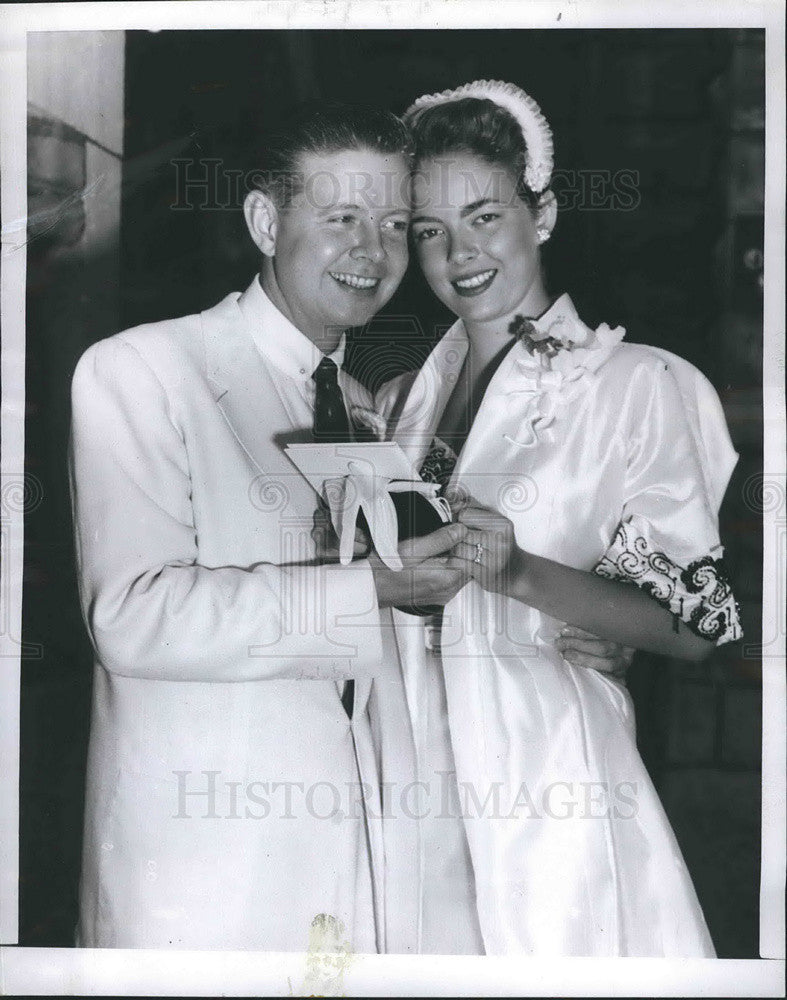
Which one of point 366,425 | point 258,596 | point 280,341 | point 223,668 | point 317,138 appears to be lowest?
point 223,668

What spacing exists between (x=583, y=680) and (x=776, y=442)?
0.47m

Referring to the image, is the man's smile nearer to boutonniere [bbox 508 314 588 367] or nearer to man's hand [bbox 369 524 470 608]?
boutonniere [bbox 508 314 588 367]

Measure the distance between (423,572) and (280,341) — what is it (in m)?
0.40

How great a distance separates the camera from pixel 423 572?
5.40 feet

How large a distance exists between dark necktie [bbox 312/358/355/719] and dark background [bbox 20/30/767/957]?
65 mm

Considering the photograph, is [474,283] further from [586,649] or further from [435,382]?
[586,649]

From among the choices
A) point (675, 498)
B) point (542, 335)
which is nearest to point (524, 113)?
point (542, 335)

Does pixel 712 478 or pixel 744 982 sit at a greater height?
pixel 712 478

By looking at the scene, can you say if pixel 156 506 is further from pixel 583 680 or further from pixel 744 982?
pixel 744 982

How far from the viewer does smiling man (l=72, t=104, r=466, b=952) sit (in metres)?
1.63

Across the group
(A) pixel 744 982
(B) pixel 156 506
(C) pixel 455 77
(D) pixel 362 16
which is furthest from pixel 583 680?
(D) pixel 362 16

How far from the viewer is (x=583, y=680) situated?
5.43 ft

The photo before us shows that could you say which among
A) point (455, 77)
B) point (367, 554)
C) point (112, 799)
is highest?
point (455, 77)

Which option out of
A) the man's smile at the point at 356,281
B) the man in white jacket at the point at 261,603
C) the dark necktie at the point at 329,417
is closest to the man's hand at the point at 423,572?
the man in white jacket at the point at 261,603
